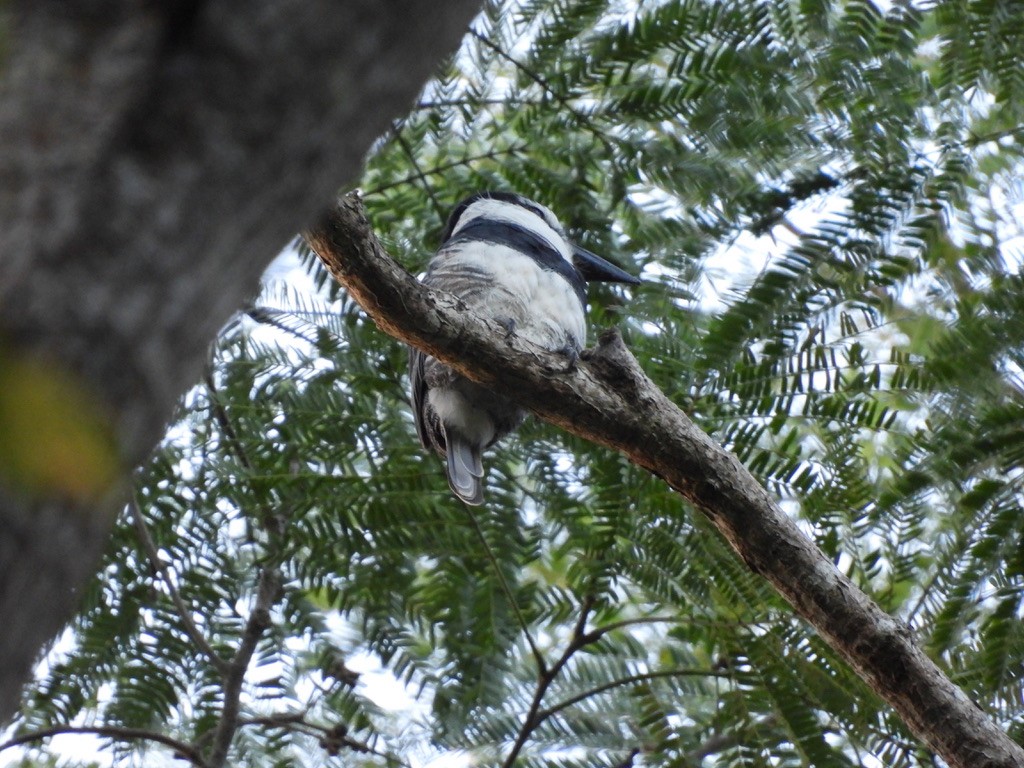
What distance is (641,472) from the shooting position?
128 inches

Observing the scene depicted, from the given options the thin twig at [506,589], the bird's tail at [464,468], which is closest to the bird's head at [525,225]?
the bird's tail at [464,468]

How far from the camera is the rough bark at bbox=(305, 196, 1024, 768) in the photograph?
259 centimetres

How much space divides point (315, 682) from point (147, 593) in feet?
1.92

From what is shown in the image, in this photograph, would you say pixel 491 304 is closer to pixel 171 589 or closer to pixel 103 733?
pixel 171 589

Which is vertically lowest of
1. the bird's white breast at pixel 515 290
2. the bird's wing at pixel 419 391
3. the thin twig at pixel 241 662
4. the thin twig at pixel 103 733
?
the thin twig at pixel 103 733

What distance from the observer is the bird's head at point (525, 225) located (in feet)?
12.6

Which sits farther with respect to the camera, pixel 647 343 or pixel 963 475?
pixel 647 343

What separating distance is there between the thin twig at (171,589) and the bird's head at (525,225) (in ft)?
4.67

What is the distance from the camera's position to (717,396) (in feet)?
10.4

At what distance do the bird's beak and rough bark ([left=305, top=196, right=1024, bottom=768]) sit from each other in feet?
3.66

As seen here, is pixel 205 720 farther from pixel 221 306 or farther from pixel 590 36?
pixel 221 306

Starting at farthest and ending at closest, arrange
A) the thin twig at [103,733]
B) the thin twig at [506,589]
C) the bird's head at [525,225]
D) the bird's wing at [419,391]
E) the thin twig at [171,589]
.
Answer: the bird's head at [525,225] → the bird's wing at [419,391] → the thin twig at [506,589] → the thin twig at [171,589] → the thin twig at [103,733]

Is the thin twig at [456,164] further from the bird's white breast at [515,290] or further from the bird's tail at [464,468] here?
the bird's tail at [464,468]

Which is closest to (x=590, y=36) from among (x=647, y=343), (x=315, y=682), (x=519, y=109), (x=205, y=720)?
(x=519, y=109)
